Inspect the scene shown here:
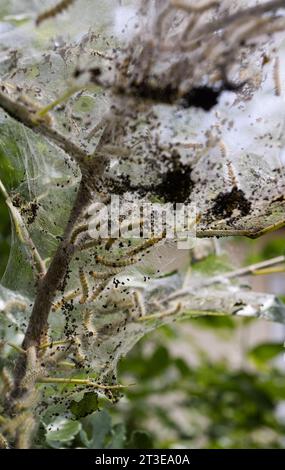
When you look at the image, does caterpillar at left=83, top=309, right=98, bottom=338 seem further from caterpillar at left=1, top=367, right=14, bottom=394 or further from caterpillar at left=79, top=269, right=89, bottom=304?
caterpillar at left=1, top=367, right=14, bottom=394

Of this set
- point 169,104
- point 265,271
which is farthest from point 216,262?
point 169,104

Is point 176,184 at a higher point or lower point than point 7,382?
higher

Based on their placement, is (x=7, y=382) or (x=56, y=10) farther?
(x=7, y=382)

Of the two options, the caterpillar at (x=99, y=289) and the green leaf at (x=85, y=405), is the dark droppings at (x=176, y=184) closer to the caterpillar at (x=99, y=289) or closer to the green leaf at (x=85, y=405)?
the caterpillar at (x=99, y=289)

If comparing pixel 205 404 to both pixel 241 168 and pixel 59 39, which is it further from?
pixel 59 39

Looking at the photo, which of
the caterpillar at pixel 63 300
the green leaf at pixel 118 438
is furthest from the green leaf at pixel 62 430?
the caterpillar at pixel 63 300

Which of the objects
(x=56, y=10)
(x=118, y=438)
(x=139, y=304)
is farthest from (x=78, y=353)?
(x=56, y=10)

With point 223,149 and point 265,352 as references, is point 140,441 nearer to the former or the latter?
point 223,149

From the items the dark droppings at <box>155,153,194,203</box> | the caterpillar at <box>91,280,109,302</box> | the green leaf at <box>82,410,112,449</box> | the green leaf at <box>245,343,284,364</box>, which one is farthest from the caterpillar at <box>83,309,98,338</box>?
the green leaf at <box>245,343,284,364</box>

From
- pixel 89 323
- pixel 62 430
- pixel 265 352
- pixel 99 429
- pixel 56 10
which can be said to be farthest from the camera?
pixel 265 352
